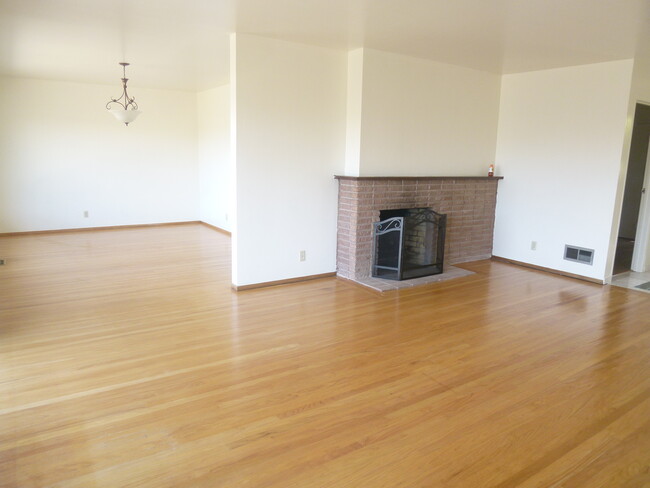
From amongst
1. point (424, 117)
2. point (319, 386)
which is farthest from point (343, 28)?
point (319, 386)

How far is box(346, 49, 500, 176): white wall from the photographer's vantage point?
4867 millimetres

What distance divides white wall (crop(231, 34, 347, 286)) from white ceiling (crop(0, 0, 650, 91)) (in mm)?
263

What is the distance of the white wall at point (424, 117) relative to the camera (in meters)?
4.87

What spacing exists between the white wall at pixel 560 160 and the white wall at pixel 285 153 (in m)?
2.44

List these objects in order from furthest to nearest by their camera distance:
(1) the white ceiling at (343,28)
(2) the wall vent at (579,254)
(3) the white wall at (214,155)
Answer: (3) the white wall at (214,155), (2) the wall vent at (579,254), (1) the white ceiling at (343,28)

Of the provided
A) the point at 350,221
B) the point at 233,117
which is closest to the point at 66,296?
the point at 233,117

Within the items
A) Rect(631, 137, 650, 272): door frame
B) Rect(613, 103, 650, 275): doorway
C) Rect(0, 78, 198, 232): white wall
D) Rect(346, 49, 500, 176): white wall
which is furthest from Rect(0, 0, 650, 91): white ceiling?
Rect(613, 103, 650, 275): doorway

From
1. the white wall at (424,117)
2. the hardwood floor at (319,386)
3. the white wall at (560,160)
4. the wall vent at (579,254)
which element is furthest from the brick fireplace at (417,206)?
the wall vent at (579,254)

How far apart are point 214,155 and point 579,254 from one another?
19.1 ft

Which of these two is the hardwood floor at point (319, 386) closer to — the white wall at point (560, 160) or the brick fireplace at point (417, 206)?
the brick fireplace at point (417, 206)

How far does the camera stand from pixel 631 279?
17.4ft

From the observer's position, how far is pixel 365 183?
4828mm

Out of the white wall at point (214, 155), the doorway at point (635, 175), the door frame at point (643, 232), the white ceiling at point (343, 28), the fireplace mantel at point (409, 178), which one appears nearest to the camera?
the white ceiling at point (343, 28)

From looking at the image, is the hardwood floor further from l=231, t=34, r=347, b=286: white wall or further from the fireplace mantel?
the fireplace mantel
